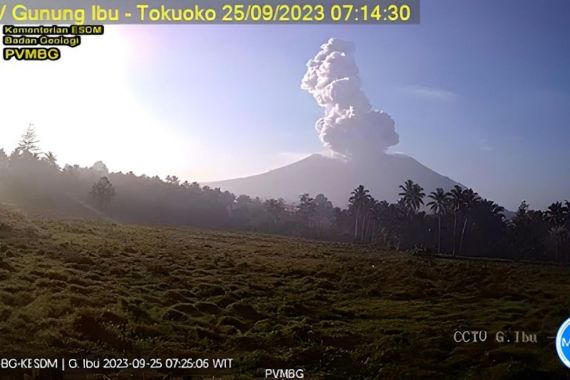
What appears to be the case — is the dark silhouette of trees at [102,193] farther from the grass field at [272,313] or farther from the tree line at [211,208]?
the grass field at [272,313]

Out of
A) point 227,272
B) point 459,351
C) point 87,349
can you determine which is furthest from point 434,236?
point 87,349

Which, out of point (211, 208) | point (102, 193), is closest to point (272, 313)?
point (102, 193)

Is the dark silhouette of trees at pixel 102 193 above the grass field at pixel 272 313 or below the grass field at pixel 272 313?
above

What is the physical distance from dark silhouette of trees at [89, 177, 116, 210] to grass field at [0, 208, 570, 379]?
3.93m

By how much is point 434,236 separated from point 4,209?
33.9m

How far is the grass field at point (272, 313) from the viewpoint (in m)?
9.26

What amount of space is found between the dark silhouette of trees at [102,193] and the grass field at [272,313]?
3.93 m

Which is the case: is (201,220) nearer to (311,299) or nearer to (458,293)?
(311,299)

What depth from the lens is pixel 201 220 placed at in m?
46.0

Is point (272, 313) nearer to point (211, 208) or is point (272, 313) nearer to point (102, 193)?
point (102, 193)

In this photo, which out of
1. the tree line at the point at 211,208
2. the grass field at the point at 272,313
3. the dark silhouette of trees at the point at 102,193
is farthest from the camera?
the dark silhouette of trees at the point at 102,193

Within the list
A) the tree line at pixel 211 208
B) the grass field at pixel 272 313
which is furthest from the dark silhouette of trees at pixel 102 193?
the grass field at pixel 272 313

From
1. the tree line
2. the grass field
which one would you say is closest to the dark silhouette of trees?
the tree line

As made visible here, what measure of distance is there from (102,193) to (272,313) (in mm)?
16357
